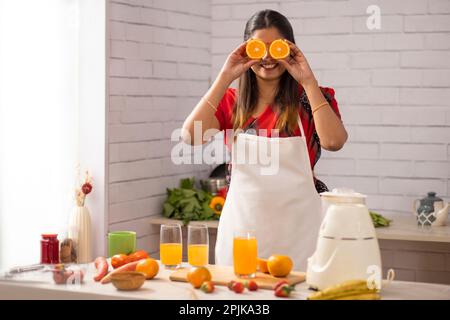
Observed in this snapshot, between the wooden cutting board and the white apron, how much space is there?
71 cm

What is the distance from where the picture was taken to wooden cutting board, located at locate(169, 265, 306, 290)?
9.60 feet

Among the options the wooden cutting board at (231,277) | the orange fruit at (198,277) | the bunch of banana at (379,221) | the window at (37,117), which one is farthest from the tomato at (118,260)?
the bunch of banana at (379,221)

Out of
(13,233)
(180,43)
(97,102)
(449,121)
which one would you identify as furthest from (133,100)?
(449,121)

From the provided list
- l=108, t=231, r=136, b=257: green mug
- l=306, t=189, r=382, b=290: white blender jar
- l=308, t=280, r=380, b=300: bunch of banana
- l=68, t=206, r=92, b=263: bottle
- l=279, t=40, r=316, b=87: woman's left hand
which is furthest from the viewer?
l=68, t=206, r=92, b=263: bottle

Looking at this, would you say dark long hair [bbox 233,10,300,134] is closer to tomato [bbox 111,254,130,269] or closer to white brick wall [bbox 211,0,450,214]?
tomato [bbox 111,254,130,269]

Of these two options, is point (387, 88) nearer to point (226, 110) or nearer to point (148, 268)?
point (226, 110)

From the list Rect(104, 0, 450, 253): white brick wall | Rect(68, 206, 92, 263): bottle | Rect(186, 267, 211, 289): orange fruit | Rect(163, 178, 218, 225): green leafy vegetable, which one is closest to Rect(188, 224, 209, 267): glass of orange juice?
Rect(186, 267, 211, 289): orange fruit

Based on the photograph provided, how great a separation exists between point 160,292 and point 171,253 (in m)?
0.39

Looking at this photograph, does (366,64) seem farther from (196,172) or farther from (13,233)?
(13,233)

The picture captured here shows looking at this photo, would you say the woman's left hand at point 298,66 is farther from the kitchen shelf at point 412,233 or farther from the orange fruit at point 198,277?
the kitchen shelf at point 412,233

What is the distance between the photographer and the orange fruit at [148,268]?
300cm

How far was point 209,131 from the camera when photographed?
12.6 feet

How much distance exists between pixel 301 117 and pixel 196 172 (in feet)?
6.79

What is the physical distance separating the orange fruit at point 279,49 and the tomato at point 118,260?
1075 millimetres
